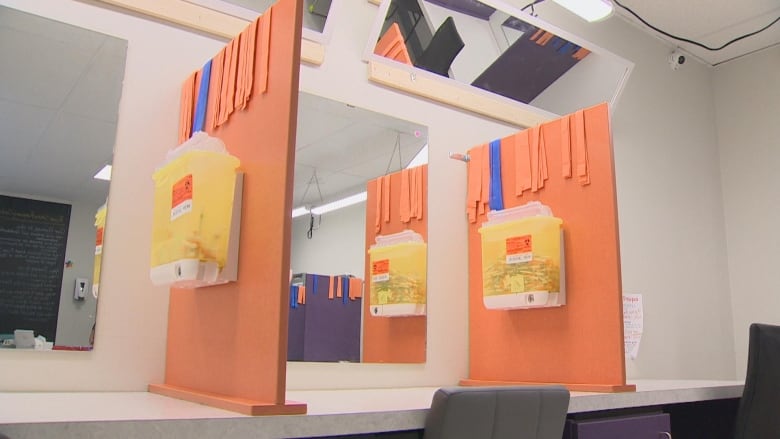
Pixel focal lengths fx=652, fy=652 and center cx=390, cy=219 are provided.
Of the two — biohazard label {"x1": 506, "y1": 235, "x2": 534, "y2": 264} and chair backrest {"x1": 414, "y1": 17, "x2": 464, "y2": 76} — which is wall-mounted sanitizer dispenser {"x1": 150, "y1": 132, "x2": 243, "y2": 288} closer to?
biohazard label {"x1": 506, "y1": 235, "x2": 534, "y2": 264}

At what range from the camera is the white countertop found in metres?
1.04

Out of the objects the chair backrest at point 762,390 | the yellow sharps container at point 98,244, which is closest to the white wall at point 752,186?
the chair backrest at point 762,390

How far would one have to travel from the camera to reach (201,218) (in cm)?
157

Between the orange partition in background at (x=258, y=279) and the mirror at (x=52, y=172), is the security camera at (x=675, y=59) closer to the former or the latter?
the orange partition in background at (x=258, y=279)

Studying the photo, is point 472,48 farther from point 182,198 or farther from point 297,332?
point 182,198

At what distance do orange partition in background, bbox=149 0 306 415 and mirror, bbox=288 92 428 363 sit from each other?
48 centimetres

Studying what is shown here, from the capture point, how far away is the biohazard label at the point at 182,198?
1.61m

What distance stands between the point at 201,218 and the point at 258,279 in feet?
0.83

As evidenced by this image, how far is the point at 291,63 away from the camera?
1.47 metres

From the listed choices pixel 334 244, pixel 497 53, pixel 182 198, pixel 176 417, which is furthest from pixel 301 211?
pixel 497 53

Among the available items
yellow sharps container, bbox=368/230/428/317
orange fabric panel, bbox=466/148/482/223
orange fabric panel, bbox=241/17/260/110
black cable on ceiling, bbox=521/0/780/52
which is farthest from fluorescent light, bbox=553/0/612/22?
orange fabric panel, bbox=241/17/260/110

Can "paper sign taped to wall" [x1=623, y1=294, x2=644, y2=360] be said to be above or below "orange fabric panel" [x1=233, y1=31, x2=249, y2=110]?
below

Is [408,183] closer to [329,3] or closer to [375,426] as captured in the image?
[329,3]

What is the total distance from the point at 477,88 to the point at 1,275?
203 centimetres
